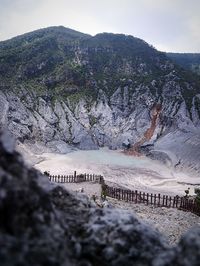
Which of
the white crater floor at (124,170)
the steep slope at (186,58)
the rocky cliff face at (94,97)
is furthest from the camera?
the steep slope at (186,58)

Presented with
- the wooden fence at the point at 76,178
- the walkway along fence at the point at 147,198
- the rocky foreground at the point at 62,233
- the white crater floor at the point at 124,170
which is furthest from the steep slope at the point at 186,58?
the rocky foreground at the point at 62,233

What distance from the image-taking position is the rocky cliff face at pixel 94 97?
54.2 meters

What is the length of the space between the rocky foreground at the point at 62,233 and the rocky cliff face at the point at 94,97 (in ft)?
136

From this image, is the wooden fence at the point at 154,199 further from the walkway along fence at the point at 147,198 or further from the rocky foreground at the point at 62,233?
the rocky foreground at the point at 62,233

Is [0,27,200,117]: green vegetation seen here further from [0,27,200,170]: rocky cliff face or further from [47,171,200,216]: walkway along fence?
[47,171,200,216]: walkway along fence

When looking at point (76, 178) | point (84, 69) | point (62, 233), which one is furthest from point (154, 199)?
point (84, 69)

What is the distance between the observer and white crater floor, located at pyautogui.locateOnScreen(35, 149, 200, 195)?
36.4 m

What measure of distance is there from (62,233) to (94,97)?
65784mm

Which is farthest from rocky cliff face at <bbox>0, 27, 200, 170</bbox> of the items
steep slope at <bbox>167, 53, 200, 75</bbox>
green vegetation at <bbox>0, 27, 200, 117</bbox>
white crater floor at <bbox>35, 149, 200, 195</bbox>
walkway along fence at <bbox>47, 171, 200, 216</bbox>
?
steep slope at <bbox>167, 53, 200, 75</bbox>

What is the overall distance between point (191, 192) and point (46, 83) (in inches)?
1672

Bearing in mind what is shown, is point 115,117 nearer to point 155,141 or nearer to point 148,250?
point 155,141

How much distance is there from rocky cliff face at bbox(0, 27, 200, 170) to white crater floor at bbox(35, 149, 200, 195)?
335cm

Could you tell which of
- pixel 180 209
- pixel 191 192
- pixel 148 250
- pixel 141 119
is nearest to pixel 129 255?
pixel 148 250

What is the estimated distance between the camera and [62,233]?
3619mm
